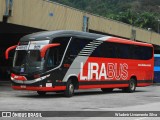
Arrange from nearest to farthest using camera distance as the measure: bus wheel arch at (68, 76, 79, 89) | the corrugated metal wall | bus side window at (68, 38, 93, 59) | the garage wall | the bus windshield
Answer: the bus windshield < bus side window at (68, 38, 93, 59) < bus wheel arch at (68, 76, 79, 89) < the garage wall < the corrugated metal wall

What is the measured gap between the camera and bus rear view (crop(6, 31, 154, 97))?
66.5 ft

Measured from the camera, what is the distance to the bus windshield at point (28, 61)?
20.2m

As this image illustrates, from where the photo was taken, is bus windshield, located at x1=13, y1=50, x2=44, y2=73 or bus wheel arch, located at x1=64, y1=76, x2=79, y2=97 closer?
bus windshield, located at x1=13, y1=50, x2=44, y2=73

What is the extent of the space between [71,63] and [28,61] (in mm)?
2399

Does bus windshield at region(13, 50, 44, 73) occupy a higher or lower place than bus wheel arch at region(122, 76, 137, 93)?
higher

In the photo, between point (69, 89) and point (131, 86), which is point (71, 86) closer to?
point (69, 89)

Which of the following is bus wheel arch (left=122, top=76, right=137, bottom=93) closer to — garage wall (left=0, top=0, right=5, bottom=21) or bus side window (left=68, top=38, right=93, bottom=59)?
bus side window (left=68, top=38, right=93, bottom=59)

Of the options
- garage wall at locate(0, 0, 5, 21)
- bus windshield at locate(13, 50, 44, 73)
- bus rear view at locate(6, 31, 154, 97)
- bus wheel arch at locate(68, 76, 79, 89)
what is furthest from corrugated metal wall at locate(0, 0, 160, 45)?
bus wheel arch at locate(68, 76, 79, 89)

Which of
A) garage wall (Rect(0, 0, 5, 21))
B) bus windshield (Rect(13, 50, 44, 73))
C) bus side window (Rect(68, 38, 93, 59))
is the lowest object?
bus windshield (Rect(13, 50, 44, 73))

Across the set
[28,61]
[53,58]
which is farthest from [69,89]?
[28,61]

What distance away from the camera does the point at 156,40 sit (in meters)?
57.7

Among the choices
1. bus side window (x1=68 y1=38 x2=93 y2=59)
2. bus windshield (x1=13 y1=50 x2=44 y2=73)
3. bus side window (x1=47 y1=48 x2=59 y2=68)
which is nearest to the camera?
bus windshield (x1=13 y1=50 x2=44 y2=73)

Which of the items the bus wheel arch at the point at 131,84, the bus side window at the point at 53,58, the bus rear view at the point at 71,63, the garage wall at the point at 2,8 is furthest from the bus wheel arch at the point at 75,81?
the garage wall at the point at 2,8

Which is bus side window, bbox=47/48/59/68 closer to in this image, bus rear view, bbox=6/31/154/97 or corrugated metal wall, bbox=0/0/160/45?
bus rear view, bbox=6/31/154/97
